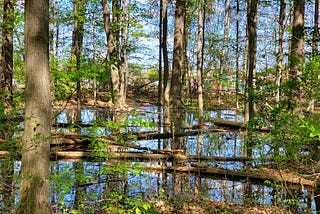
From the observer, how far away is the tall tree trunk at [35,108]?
357 centimetres

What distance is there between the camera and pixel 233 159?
8.20 metres

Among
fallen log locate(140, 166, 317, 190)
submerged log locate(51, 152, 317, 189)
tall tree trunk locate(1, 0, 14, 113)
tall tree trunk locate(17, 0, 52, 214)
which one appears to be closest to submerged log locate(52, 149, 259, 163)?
submerged log locate(51, 152, 317, 189)

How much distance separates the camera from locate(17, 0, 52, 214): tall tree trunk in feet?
11.7

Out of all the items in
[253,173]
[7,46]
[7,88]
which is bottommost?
[253,173]

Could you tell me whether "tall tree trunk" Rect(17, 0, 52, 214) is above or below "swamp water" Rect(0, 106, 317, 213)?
above

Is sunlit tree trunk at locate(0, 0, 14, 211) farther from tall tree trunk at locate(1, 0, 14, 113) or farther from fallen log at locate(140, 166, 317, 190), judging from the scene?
fallen log at locate(140, 166, 317, 190)

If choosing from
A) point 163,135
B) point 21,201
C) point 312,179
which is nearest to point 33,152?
point 21,201

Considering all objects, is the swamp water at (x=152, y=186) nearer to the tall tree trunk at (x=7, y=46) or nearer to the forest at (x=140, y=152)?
the forest at (x=140, y=152)

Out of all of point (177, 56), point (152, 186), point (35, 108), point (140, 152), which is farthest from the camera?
point (177, 56)

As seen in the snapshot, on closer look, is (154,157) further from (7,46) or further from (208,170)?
(7,46)

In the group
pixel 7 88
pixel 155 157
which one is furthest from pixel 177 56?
pixel 155 157

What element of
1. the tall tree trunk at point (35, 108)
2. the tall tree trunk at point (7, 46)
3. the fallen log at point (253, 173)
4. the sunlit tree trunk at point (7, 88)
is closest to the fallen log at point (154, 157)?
the fallen log at point (253, 173)

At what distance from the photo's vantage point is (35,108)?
3.61m

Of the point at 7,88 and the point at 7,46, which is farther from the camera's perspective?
the point at 7,46
